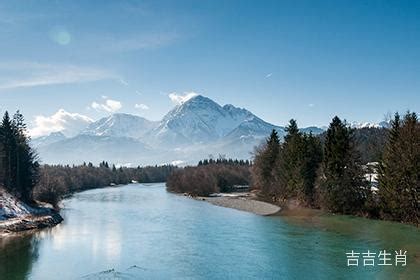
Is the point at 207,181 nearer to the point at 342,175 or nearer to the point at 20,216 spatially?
the point at 342,175

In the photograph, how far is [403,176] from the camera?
64.7 m

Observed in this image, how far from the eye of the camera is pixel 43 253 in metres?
46.9

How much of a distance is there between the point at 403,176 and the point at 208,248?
3277 centimetres

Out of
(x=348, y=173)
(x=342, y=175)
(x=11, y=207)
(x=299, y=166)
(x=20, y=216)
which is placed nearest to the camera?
(x=20, y=216)

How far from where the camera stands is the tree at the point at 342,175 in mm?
76000

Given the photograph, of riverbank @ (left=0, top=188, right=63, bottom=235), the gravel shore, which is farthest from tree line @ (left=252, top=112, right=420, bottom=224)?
riverbank @ (left=0, top=188, right=63, bottom=235)

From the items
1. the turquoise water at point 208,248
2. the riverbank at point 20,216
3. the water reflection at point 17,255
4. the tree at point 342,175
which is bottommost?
the water reflection at point 17,255

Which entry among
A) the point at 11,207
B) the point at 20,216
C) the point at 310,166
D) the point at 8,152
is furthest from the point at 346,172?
the point at 8,152

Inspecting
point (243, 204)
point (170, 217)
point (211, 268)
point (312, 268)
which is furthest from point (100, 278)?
point (243, 204)

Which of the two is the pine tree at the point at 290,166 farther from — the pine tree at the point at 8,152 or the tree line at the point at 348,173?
the pine tree at the point at 8,152

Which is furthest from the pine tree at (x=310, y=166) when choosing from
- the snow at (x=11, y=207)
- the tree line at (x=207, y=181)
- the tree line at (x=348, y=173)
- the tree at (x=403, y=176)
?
the tree line at (x=207, y=181)

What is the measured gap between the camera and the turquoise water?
37.3 m

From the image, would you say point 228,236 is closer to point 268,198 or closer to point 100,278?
point 100,278

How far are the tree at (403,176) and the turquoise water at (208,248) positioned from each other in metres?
3.81
